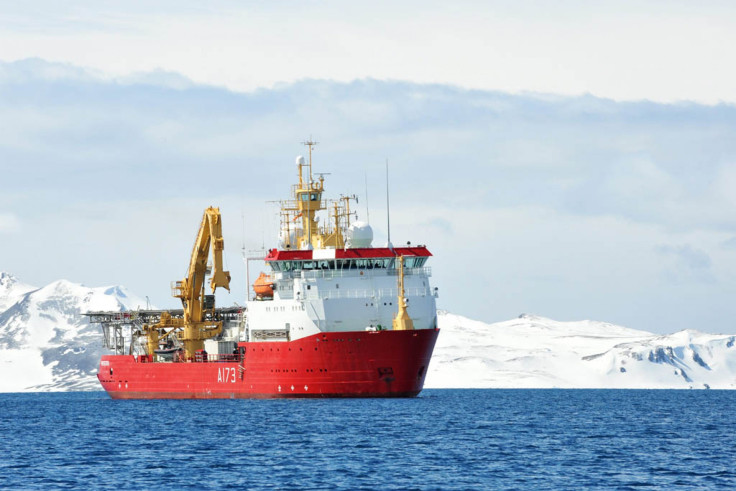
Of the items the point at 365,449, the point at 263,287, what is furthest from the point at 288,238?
the point at 365,449

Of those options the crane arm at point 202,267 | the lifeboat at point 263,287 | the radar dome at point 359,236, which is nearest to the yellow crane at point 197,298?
the crane arm at point 202,267

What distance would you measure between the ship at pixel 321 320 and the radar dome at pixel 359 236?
0.06 metres

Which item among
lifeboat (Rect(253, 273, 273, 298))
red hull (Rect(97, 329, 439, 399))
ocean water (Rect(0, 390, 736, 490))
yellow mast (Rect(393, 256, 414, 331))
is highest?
lifeboat (Rect(253, 273, 273, 298))

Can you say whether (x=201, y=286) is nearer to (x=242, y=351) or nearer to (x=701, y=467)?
(x=242, y=351)

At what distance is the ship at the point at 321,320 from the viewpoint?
74375mm

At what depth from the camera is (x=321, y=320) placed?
7669cm

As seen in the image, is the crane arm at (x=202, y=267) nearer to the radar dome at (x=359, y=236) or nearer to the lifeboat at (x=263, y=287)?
the lifeboat at (x=263, y=287)

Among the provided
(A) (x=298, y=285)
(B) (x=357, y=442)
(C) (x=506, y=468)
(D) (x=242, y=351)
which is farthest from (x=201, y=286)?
(C) (x=506, y=468)

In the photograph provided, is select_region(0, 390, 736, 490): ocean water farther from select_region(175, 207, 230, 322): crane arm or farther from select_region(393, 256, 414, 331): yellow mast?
select_region(175, 207, 230, 322): crane arm

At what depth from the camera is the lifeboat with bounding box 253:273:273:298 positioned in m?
83.1

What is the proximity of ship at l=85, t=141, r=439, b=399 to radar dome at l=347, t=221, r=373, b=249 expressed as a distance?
0.06 metres

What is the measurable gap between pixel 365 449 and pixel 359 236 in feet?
108

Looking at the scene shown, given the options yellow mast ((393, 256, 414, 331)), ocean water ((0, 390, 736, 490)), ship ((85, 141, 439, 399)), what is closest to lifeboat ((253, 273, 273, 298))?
ship ((85, 141, 439, 399))

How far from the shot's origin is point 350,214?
83500 mm
